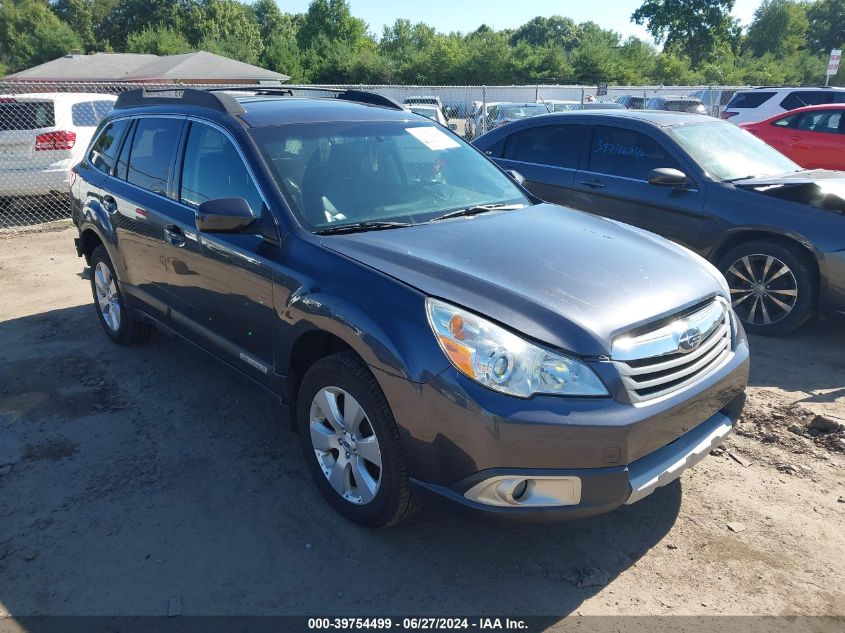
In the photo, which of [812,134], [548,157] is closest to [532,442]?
[548,157]

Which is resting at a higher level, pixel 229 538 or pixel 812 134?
pixel 812 134

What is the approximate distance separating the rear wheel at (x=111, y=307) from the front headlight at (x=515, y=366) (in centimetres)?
339

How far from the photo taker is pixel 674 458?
8.90 ft

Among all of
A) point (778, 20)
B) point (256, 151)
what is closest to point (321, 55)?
point (778, 20)

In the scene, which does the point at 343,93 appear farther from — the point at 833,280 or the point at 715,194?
the point at 833,280

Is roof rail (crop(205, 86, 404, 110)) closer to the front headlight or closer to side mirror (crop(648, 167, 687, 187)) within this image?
side mirror (crop(648, 167, 687, 187))

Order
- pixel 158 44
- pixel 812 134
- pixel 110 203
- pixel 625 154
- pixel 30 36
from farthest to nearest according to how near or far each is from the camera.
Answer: pixel 30 36, pixel 158 44, pixel 812 134, pixel 625 154, pixel 110 203

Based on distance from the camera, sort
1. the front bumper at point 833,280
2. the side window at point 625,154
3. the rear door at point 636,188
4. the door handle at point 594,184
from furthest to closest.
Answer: the door handle at point 594,184
the side window at point 625,154
the rear door at point 636,188
the front bumper at point 833,280

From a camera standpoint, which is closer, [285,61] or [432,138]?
[432,138]

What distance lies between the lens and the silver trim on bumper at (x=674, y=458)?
8.48 ft

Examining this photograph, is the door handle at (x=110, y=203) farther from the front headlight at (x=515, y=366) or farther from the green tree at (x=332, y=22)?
the green tree at (x=332, y=22)

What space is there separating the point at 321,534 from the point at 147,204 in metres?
2.51

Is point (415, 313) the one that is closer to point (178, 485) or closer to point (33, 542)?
point (178, 485)

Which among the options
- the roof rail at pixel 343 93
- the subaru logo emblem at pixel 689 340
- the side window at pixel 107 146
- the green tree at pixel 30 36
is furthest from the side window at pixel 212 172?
the green tree at pixel 30 36
